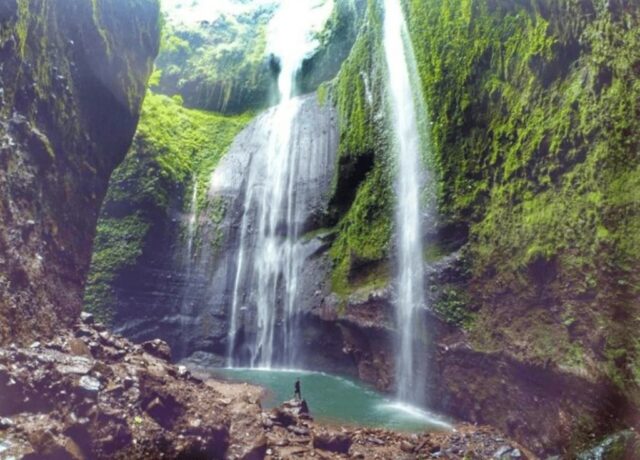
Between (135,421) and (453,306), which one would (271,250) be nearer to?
(453,306)

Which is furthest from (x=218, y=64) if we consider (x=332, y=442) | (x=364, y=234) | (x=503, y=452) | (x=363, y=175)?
(x=503, y=452)

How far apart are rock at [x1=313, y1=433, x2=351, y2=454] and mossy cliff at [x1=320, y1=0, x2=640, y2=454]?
8.69 feet

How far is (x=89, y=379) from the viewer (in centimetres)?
498

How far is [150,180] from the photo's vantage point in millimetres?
16109

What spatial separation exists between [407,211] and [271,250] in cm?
530

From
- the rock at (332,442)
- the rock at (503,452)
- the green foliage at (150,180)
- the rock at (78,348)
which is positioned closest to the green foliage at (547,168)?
the rock at (503,452)

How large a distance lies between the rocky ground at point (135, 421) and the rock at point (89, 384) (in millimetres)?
10

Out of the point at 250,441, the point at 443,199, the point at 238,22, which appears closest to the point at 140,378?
the point at 250,441

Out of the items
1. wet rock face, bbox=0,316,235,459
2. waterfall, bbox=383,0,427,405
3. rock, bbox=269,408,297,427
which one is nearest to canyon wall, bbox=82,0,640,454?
waterfall, bbox=383,0,427,405

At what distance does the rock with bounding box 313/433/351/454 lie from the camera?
23.1ft

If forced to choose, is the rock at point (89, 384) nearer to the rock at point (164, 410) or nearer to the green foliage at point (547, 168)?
the rock at point (164, 410)

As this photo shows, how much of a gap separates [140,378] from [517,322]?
568cm

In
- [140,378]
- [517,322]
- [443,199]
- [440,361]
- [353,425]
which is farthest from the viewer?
[443,199]

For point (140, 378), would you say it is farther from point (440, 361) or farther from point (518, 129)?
point (518, 129)
